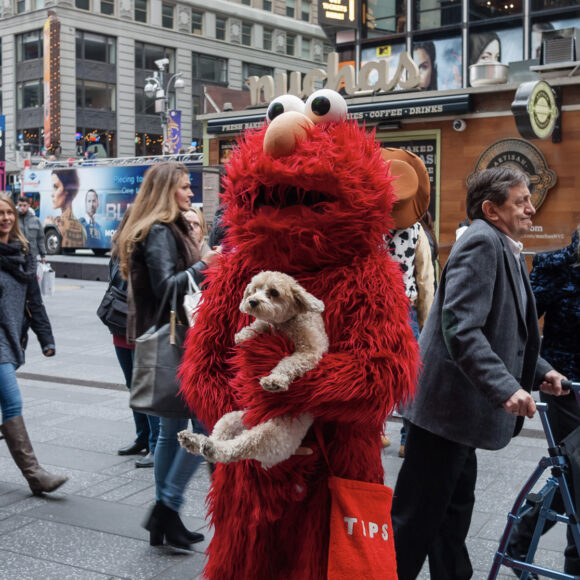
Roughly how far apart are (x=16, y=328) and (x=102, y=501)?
1183 millimetres

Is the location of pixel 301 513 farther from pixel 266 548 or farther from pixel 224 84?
pixel 224 84

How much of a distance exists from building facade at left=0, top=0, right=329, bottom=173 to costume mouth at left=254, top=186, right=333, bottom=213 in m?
43.7

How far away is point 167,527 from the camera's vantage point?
3.74 metres

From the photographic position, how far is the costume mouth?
225 centimetres

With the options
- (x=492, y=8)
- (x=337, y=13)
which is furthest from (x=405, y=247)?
(x=492, y=8)

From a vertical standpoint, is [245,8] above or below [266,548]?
above

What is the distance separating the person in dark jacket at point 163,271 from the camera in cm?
367

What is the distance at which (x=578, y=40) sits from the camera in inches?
566

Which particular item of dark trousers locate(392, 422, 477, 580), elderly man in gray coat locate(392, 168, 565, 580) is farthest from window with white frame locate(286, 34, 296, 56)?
dark trousers locate(392, 422, 477, 580)

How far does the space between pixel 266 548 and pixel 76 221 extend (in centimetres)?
2682

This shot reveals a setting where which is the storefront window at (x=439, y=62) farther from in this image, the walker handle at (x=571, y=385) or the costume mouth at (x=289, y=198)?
the costume mouth at (x=289, y=198)

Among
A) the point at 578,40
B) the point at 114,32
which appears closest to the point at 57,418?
the point at 578,40

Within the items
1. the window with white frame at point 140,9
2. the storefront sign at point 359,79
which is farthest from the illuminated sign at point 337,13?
the window with white frame at point 140,9

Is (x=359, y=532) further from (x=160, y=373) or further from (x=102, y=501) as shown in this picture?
(x=102, y=501)
